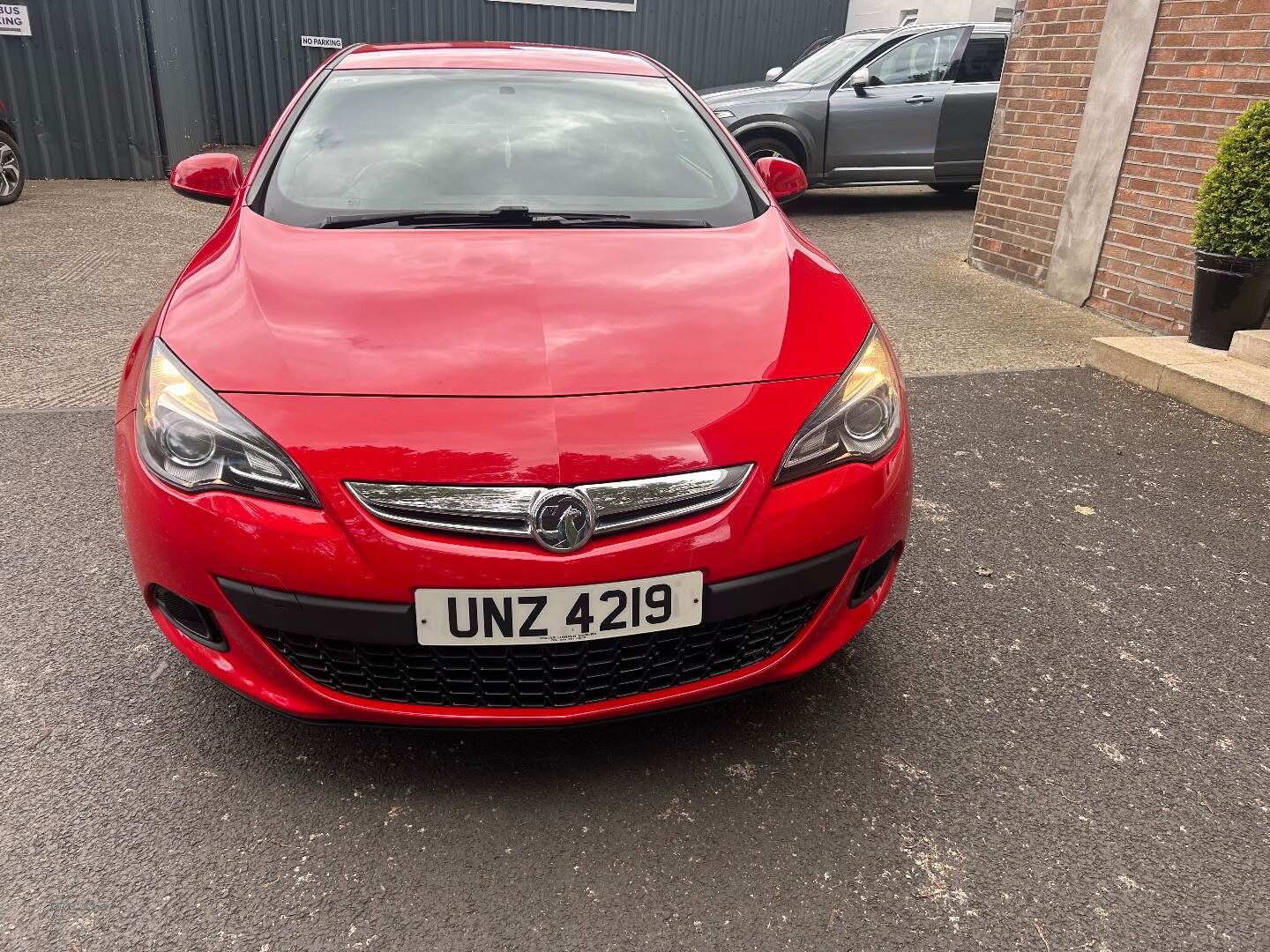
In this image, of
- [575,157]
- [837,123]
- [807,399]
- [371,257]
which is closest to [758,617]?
[807,399]

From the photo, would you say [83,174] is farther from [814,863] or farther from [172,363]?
[814,863]

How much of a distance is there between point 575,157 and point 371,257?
0.81m

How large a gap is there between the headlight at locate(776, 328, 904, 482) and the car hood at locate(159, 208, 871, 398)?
57 millimetres

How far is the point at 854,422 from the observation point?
2.01m

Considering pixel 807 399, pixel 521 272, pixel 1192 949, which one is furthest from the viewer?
pixel 521 272

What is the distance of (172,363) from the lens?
6.42 ft

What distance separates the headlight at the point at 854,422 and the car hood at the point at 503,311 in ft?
0.19

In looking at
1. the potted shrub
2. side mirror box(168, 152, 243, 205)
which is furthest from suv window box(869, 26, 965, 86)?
side mirror box(168, 152, 243, 205)

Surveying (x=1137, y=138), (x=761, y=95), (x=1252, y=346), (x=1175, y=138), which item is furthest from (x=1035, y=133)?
(x=761, y=95)

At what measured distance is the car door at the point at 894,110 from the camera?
29.2 ft

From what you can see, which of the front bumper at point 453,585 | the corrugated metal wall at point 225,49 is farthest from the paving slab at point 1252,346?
the corrugated metal wall at point 225,49

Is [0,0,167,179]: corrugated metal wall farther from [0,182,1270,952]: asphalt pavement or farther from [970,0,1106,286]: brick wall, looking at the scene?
[970,0,1106,286]: brick wall

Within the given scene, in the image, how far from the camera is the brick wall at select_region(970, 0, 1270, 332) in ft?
16.7

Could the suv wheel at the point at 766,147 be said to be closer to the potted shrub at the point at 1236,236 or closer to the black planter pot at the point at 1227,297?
the potted shrub at the point at 1236,236
